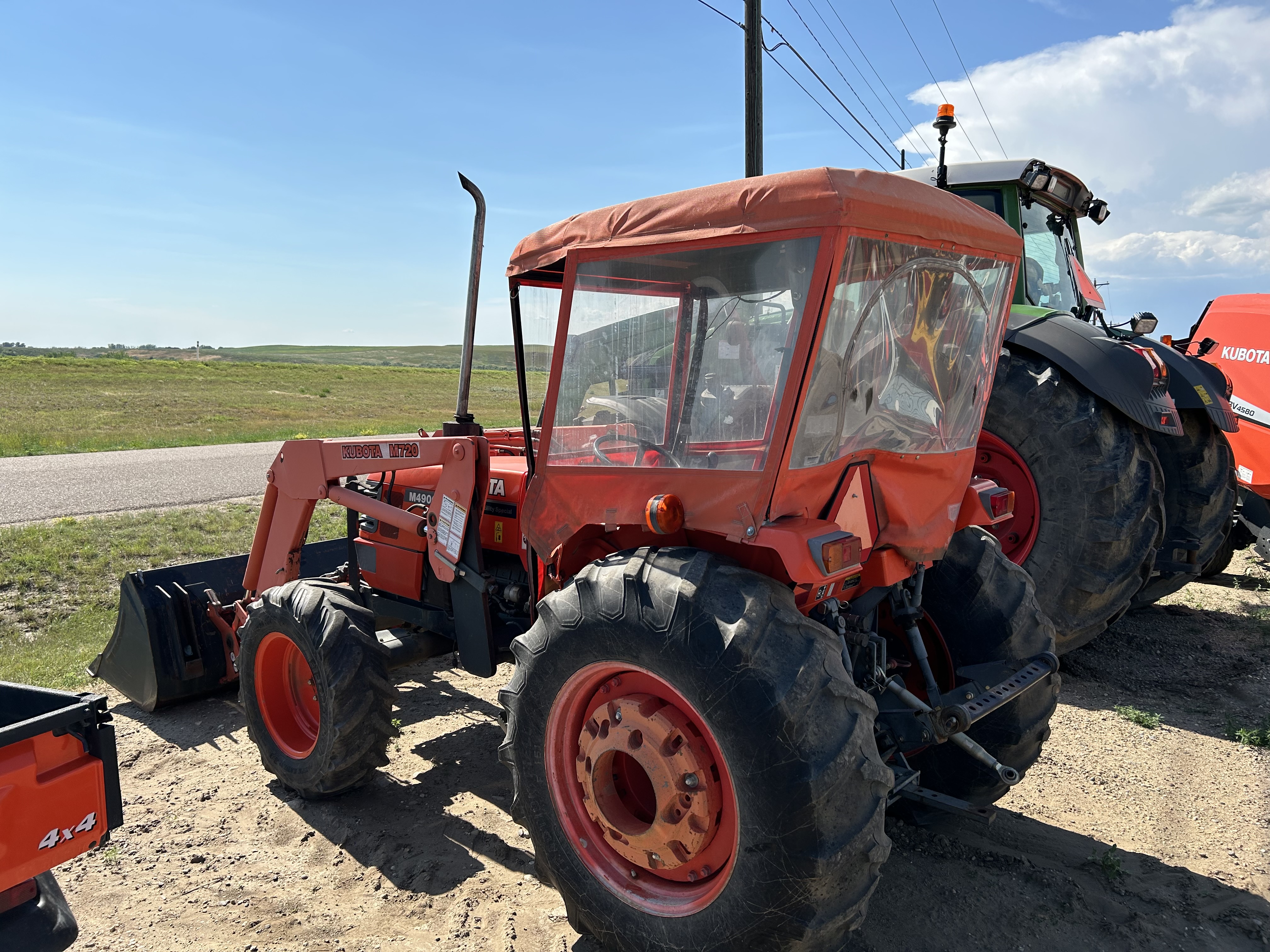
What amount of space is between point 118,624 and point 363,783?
2.06 meters

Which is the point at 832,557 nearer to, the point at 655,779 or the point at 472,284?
the point at 655,779

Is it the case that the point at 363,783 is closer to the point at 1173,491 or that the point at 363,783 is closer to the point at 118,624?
the point at 118,624

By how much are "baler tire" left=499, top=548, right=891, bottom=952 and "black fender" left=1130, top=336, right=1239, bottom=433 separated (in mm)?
4382

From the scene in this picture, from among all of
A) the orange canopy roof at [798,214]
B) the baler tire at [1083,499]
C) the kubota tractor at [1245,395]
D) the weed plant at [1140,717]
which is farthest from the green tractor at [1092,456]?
the orange canopy roof at [798,214]

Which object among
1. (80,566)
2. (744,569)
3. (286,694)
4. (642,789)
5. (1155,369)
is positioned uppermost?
(1155,369)

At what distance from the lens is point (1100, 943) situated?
2.92m

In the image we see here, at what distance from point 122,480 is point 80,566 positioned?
588 cm

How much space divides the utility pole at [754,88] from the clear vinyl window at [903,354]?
23.2 feet

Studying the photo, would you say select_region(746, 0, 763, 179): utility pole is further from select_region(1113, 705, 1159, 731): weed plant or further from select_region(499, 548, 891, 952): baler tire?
select_region(499, 548, 891, 952): baler tire

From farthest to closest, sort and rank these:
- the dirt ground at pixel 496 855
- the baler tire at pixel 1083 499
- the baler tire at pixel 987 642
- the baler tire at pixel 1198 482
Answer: the baler tire at pixel 1198 482
the baler tire at pixel 1083 499
the baler tire at pixel 987 642
the dirt ground at pixel 496 855

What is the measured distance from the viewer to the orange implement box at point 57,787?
2266 mm

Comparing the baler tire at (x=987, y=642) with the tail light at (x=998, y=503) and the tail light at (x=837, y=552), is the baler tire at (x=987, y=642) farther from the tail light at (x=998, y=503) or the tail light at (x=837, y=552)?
the tail light at (x=837, y=552)

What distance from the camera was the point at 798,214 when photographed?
2383mm

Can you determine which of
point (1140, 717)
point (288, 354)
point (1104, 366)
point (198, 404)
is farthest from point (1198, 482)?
point (288, 354)
